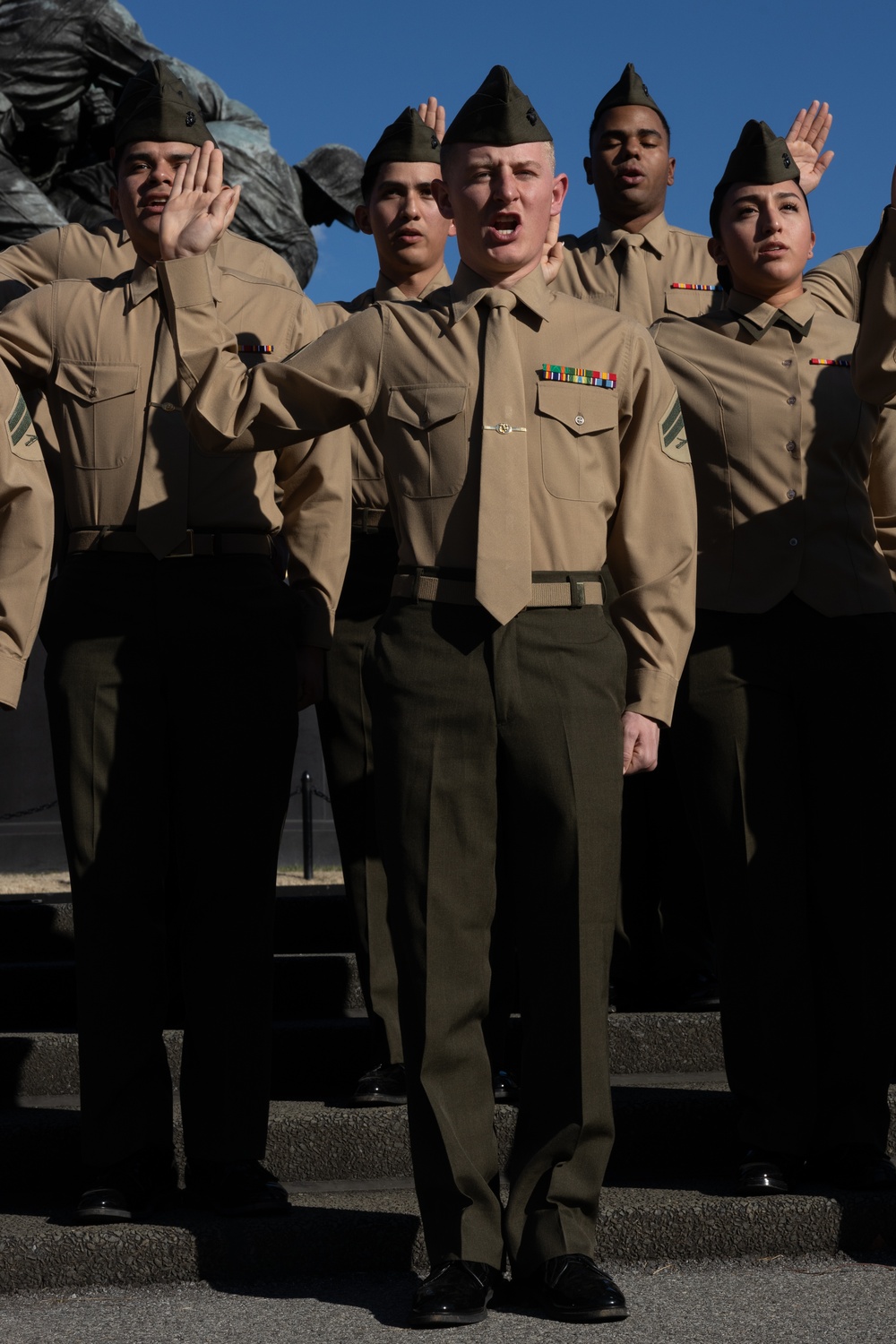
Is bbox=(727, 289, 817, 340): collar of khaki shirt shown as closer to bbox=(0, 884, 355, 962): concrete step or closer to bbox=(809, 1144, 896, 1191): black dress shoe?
bbox=(809, 1144, 896, 1191): black dress shoe

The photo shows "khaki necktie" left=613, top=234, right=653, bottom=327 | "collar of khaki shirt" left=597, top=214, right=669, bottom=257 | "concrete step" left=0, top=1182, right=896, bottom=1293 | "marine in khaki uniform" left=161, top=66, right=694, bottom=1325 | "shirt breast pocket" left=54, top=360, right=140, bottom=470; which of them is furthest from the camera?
"collar of khaki shirt" left=597, top=214, right=669, bottom=257

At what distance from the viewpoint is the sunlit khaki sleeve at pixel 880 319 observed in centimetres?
351

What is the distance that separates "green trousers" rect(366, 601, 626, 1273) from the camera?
→ 10.3ft

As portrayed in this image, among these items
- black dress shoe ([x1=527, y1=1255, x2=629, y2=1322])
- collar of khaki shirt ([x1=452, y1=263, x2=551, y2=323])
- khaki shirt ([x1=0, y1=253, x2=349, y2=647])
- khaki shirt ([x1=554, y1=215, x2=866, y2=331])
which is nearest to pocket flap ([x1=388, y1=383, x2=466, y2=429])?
collar of khaki shirt ([x1=452, y1=263, x2=551, y2=323])

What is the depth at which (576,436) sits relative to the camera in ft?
10.8

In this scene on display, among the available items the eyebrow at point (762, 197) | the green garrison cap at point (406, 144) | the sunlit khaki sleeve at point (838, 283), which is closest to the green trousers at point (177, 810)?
the eyebrow at point (762, 197)

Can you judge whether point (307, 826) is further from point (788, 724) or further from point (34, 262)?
point (788, 724)

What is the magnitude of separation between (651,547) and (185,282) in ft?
3.33

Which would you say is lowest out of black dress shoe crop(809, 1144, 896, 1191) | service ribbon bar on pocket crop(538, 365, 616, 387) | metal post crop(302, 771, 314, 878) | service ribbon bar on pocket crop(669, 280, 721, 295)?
metal post crop(302, 771, 314, 878)

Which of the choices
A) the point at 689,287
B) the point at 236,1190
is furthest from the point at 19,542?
the point at 689,287

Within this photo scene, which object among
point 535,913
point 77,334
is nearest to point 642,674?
point 535,913

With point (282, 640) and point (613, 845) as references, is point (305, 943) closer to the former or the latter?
point (282, 640)

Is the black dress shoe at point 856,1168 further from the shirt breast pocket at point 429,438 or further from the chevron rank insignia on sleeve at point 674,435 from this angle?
the shirt breast pocket at point 429,438

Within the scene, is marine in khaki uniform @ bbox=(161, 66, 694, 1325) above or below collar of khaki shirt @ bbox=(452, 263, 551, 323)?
below
